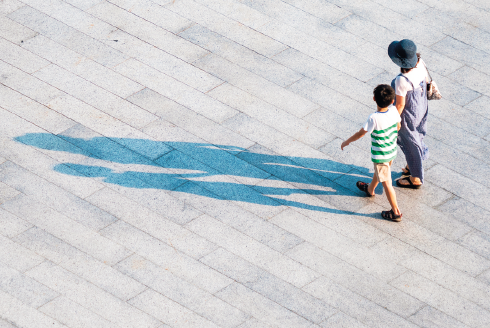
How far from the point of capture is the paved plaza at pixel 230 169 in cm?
711

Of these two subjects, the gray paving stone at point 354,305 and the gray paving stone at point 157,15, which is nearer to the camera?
the gray paving stone at point 354,305

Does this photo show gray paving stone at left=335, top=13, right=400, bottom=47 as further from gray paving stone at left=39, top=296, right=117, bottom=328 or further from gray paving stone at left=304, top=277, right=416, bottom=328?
gray paving stone at left=39, top=296, right=117, bottom=328

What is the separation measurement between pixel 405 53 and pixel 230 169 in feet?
7.96

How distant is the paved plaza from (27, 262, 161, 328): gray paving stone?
16 millimetres

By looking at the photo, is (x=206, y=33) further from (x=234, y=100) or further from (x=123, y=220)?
(x=123, y=220)

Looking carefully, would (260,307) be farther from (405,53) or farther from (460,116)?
(460,116)

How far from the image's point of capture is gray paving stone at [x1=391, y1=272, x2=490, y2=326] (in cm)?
698

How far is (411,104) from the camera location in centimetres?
779

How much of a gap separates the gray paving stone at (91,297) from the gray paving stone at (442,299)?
2528 millimetres

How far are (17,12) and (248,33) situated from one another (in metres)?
3.48

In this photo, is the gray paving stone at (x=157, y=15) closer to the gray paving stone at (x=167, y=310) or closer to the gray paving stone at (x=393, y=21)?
the gray paving stone at (x=393, y=21)

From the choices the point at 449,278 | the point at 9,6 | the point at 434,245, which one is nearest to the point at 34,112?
the point at 9,6

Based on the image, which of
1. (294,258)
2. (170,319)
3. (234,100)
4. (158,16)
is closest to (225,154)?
(234,100)

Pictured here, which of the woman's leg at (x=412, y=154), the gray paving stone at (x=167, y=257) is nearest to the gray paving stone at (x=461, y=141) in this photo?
the woman's leg at (x=412, y=154)
